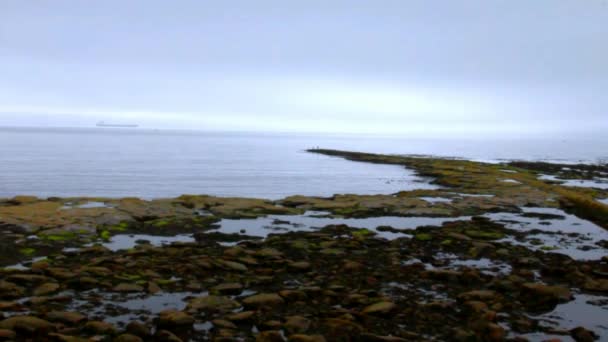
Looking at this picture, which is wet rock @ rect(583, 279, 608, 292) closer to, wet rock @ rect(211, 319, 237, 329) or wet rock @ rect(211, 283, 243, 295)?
wet rock @ rect(211, 283, 243, 295)

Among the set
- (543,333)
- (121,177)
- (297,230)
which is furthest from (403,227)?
(121,177)

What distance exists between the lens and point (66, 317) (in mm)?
11586

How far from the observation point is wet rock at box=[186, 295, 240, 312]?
12.6m

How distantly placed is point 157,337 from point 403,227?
57.6ft

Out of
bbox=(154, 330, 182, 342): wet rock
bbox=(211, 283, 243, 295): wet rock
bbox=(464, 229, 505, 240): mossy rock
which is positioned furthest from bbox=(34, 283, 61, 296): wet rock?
bbox=(464, 229, 505, 240): mossy rock

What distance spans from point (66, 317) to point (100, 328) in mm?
1072

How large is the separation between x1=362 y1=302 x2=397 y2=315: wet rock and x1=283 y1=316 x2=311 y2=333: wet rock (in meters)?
1.59

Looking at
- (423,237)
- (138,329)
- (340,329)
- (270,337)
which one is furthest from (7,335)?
(423,237)

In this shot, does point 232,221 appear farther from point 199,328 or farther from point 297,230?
point 199,328

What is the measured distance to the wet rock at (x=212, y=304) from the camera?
1264 cm

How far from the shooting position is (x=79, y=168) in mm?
69750

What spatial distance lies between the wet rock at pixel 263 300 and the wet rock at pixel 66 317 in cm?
379

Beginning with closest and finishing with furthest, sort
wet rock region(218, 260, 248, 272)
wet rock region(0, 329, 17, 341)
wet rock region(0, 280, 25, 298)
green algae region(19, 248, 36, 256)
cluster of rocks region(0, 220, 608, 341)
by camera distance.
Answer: wet rock region(0, 329, 17, 341), cluster of rocks region(0, 220, 608, 341), wet rock region(0, 280, 25, 298), wet rock region(218, 260, 248, 272), green algae region(19, 248, 36, 256)

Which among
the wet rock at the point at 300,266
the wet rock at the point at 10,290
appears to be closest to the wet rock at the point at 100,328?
the wet rock at the point at 10,290
